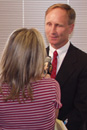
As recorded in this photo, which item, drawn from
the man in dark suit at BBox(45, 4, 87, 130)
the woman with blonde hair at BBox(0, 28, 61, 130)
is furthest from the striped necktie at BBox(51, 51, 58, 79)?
the woman with blonde hair at BBox(0, 28, 61, 130)

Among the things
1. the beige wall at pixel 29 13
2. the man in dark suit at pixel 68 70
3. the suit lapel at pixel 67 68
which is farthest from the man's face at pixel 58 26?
the beige wall at pixel 29 13

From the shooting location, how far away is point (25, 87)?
3.03 ft

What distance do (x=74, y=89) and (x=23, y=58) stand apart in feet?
2.26

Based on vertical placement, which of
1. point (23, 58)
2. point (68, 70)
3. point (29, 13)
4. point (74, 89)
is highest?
point (29, 13)

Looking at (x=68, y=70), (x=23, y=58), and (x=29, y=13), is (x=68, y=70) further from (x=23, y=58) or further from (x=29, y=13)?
(x=29, y=13)

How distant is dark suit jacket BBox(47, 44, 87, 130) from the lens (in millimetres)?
1415

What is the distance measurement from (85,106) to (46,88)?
0.60m

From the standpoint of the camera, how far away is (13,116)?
90 centimetres

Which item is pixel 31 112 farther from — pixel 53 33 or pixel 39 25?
pixel 39 25

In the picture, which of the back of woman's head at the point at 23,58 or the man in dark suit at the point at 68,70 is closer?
the back of woman's head at the point at 23,58

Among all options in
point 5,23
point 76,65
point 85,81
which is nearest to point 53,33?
point 76,65

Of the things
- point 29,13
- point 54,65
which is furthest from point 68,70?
point 29,13

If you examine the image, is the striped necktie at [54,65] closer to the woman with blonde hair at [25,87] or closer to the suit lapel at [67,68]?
the suit lapel at [67,68]

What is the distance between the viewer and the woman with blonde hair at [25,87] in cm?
90
